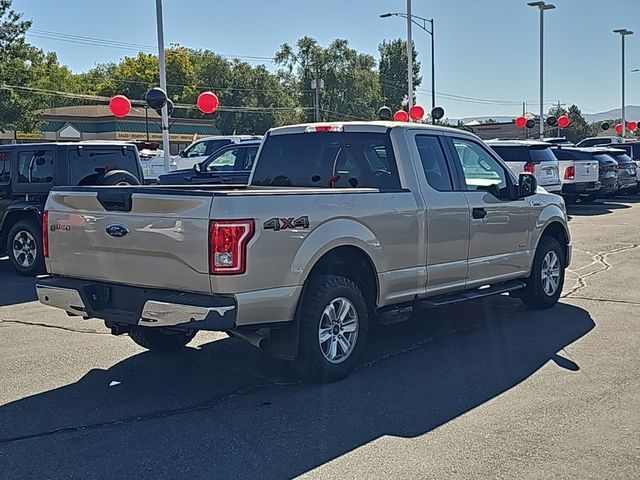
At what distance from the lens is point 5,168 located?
11.9 m

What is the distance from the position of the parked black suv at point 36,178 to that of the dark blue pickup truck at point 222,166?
182 inches

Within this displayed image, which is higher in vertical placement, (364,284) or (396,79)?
(396,79)

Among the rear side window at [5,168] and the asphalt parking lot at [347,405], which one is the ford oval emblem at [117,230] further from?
the rear side window at [5,168]

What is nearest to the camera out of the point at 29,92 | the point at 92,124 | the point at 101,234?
the point at 101,234

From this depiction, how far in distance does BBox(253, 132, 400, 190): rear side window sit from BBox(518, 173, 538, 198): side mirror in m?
1.87

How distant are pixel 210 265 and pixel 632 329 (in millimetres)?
4499

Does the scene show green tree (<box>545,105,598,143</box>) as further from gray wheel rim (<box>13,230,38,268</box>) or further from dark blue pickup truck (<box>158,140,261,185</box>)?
gray wheel rim (<box>13,230,38,268</box>)

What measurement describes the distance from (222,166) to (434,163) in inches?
424

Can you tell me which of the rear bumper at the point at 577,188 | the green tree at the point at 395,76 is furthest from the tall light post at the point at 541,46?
the green tree at the point at 395,76

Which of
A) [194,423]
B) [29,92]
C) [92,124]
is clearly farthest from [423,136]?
[92,124]

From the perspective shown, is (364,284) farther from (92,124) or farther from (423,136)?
(92,124)

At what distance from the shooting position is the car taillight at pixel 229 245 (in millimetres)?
5195

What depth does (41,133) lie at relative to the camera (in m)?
52.2

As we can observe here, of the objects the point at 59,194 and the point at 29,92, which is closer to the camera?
the point at 59,194
